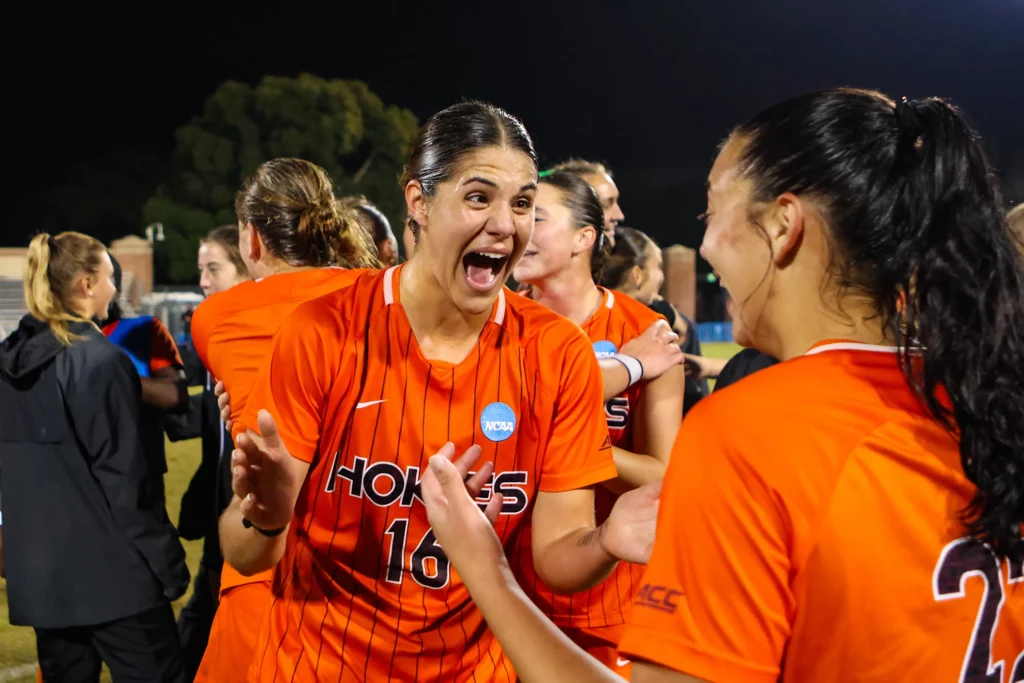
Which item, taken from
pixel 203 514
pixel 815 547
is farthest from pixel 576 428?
pixel 203 514

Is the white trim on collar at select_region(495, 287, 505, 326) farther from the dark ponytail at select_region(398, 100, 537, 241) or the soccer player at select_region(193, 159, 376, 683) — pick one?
the soccer player at select_region(193, 159, 376, 683)

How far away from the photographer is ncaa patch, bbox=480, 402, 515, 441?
2400 millimetres

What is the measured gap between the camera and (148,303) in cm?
3303

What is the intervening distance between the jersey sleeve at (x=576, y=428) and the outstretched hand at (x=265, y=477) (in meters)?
0.67

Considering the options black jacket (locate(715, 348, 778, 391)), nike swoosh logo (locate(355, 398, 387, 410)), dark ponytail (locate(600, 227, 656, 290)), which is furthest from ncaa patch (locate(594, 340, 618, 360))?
dark ponytail (locate(600, 227, 656, 290))

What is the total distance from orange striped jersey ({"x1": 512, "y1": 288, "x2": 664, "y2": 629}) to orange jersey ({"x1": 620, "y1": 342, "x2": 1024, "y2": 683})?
144 centimetres

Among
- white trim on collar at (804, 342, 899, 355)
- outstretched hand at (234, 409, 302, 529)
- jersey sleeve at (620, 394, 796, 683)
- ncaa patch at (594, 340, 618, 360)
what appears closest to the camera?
jersey sleeve at (620, 394, 796, 683)

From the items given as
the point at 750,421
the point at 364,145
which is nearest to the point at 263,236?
the point at 750,421

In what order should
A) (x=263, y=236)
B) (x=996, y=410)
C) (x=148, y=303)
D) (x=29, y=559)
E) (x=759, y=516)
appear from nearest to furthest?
(x=759, y=516) → (x=996, y=410) → (x=263, y=236) → (x=29, y=559) → (x=148, y=303)

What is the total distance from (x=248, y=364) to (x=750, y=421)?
249 cm

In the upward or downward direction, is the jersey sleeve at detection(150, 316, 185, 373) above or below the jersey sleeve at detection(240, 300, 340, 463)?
below

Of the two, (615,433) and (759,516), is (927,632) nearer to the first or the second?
(759,516)

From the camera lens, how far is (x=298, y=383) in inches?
89.0

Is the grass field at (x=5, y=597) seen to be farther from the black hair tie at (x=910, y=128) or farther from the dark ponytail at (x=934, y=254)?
the black hair tie at (x=910, y=128)
